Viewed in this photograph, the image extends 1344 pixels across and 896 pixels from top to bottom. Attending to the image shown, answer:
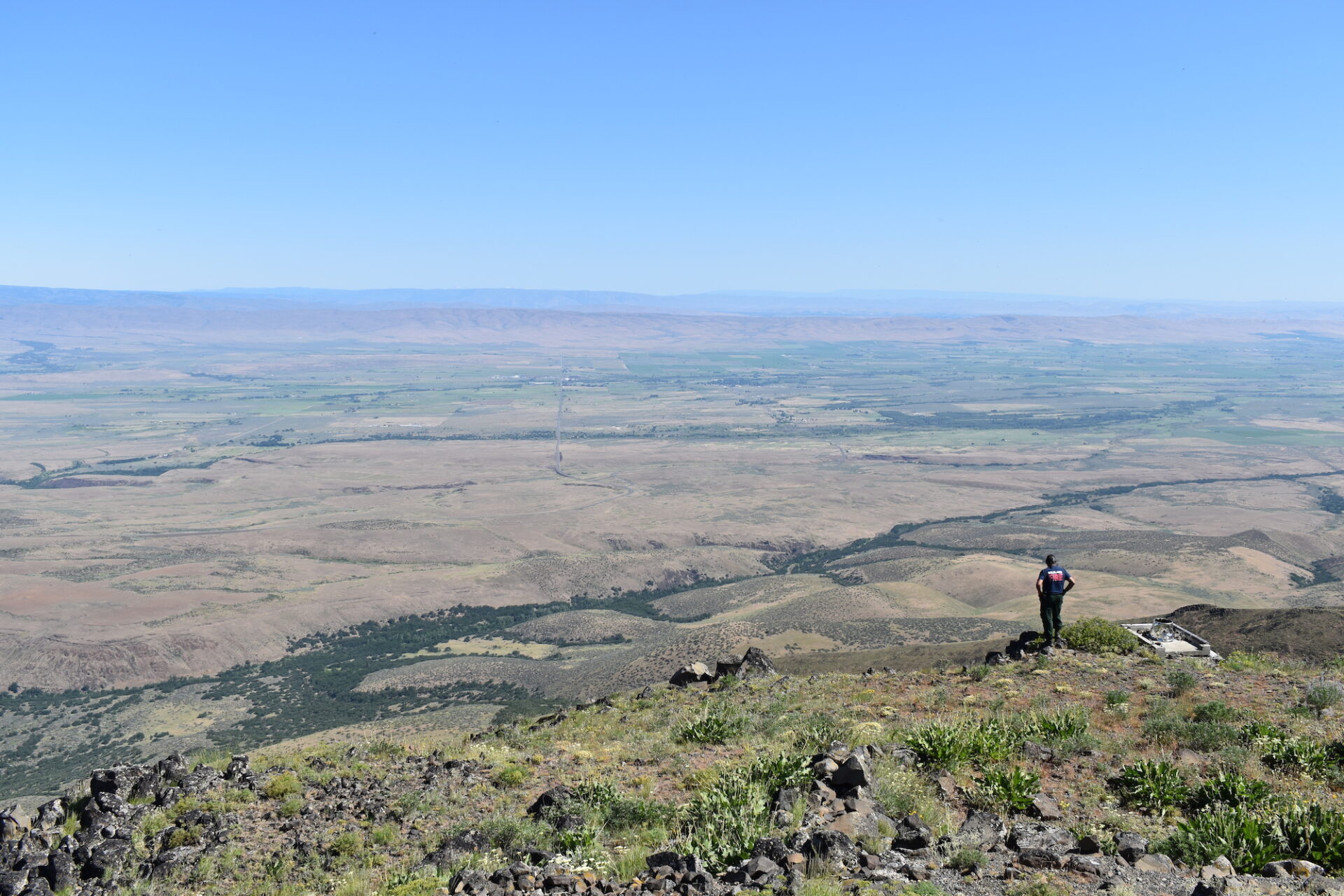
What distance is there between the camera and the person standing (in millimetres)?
16812

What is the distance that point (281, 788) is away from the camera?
1224 cm

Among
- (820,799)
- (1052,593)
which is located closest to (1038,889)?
(820,799)

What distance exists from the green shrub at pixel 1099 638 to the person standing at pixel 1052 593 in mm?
249

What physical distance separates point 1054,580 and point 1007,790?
8247mm

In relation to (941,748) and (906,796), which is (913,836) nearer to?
(906,796)

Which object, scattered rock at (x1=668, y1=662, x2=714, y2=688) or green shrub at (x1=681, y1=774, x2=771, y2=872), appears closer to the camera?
green shrub at (x1=681, y1=774, x2=771, y2=872)

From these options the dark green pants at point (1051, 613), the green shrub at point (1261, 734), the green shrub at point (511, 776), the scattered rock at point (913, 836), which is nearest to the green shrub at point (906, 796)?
the scattered rock at point (913, 836)

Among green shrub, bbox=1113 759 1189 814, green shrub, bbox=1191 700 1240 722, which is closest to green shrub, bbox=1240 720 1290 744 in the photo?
green shrub, bbox=1191 700 1240 722

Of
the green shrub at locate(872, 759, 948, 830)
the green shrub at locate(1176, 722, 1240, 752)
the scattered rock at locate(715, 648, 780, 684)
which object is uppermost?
the green shrub at locate(872, 759, 948, 830)

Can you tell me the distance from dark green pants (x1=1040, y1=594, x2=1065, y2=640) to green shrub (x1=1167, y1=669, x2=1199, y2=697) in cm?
265

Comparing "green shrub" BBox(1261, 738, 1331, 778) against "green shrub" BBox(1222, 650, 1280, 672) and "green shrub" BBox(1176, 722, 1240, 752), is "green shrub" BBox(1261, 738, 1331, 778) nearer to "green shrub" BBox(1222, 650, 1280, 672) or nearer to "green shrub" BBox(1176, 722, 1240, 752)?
"green shrub" BBox(1176, 722, 1240, 752)

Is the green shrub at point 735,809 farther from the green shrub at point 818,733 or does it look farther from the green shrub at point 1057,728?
the green shrub at point 1057,728

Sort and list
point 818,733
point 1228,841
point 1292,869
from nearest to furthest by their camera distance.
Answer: point 1292,869 → point 1228,841 → point 818,733

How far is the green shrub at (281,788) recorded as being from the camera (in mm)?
12219
